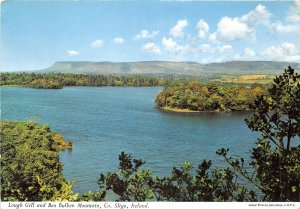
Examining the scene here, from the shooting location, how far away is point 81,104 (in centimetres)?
2034

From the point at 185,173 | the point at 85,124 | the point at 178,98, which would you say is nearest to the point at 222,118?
the point at 178,98

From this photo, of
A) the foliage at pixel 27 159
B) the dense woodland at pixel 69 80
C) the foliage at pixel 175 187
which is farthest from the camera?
the dense woodland at pixel 69 80

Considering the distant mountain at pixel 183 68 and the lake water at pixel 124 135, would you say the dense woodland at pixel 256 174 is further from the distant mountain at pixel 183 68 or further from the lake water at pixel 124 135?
the distant mountain at pixel 183 68

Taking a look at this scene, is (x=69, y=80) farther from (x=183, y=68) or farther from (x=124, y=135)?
(x=124, y=135)

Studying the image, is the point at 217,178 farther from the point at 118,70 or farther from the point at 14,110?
the point at 118,70

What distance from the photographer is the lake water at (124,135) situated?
11.8m

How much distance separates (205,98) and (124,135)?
11674 millimetres

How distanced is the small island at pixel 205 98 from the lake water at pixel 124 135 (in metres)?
3.04

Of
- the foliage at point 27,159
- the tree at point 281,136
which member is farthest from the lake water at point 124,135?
the tree at point 281,136

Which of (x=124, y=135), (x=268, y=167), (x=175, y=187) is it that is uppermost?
(x=268, y=167)

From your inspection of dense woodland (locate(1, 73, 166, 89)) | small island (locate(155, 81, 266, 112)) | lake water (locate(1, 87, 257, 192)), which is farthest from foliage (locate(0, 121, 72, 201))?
small island (locate(155, 81, 266, 112))

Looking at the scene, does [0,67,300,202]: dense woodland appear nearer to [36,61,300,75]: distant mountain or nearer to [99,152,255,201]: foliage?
[99,152,255,201]: foliage

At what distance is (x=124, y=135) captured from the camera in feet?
47.6

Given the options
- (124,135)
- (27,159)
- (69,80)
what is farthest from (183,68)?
(27,159)
